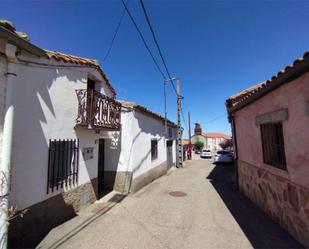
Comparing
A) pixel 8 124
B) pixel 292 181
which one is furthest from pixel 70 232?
pixel 292 181

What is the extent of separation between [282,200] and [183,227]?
2.60 m

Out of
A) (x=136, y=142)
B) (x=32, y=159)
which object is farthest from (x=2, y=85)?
(x=136, y=142)

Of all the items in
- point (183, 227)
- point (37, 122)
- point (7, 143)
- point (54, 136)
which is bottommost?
point (183, 227)

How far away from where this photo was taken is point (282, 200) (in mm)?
4512

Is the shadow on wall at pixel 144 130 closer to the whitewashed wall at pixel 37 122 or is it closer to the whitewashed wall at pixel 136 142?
the whitewashed wall at pixel 136 142

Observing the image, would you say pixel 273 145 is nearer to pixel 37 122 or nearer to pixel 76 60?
pixel 37 122

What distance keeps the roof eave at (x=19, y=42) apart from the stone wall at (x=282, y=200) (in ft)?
20.3

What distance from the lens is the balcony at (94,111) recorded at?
584 cm

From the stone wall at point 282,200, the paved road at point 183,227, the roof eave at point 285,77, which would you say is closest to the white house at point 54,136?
the paved road at point 183,227

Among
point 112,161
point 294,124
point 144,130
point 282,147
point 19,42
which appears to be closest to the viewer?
point 19,42

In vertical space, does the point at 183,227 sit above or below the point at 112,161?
below

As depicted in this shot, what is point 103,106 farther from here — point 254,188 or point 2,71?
point 254,188

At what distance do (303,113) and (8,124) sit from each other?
220 inches

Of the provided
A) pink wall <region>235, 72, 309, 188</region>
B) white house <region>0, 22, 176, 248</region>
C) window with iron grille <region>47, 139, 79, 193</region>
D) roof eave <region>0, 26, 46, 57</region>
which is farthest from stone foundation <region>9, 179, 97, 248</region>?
pink wall <region>235, 72, 309, 188</region>
